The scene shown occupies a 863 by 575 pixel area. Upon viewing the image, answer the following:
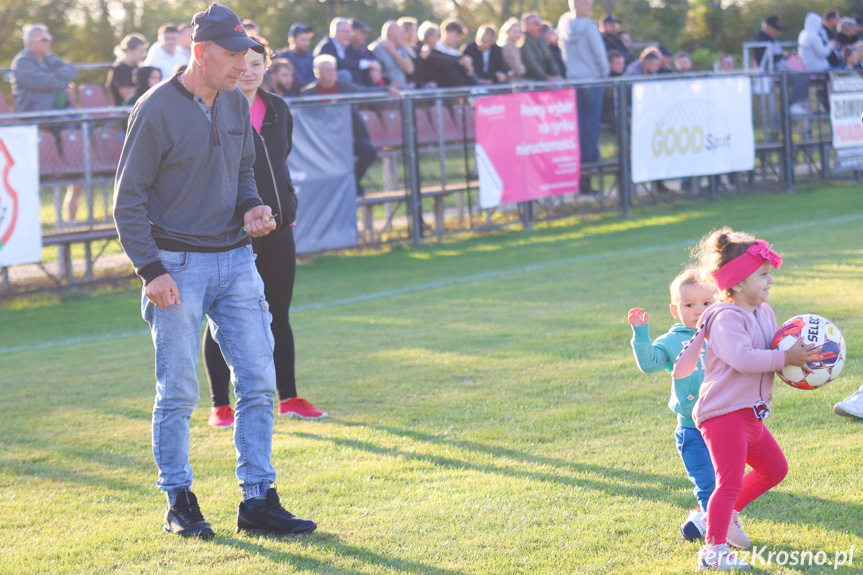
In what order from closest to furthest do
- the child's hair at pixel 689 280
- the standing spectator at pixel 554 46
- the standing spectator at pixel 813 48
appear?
the child's hair at pixel 689 280
the standing spectator at pixel 554 46
the standing spectator at pixel 813 48

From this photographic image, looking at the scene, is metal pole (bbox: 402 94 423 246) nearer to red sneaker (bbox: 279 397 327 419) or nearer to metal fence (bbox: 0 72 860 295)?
metal fence (bbox: 0 72 860 295)

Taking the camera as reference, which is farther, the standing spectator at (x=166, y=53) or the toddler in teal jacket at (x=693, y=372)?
the standing spectator at (x=166, y=53)

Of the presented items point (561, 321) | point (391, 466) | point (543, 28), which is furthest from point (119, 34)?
point (391, 466)

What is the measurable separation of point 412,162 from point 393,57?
2.29m

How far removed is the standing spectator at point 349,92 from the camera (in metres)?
12.9

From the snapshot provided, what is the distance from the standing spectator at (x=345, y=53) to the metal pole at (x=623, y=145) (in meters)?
3.64

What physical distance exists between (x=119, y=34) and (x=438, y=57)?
33.4 metres

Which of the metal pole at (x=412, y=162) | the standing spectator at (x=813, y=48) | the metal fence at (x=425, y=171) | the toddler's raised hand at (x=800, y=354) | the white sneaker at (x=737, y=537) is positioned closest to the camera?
the toddler's raised hand at (x=800, y=354)

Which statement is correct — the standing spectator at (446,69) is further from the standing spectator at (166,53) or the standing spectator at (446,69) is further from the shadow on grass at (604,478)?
the shadow on grass at (604,478)

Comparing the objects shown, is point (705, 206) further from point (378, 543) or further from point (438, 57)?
point (378, 543)

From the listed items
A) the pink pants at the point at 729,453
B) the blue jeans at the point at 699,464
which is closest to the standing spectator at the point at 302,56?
the blue jeans at the point at 699,464

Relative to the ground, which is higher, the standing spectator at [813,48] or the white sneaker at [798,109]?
the standing spectator at [813,48]

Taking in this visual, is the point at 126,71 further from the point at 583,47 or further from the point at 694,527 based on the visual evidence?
the point at 694,527

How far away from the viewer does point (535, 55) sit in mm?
15641
